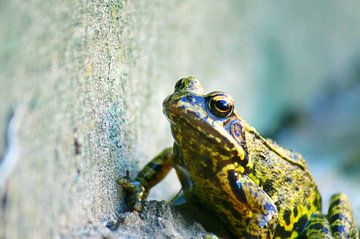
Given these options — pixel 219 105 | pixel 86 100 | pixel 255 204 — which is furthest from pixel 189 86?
pixel 255 204

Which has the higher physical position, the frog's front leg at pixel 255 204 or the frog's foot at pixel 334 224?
the frog's foot at pixel 334 224

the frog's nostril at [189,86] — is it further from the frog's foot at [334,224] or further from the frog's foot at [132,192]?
the frog's foot at [334,224]

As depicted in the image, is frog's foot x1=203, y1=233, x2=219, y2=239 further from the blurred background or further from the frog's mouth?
the blurred background

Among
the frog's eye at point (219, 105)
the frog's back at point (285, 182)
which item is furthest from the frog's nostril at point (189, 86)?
the frog's back at point (285, 182)

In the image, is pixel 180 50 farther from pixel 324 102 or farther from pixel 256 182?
pixel 324 102

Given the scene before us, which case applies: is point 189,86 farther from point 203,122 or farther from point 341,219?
point 341,219

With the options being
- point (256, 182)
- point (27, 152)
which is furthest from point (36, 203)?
point (256, 182)

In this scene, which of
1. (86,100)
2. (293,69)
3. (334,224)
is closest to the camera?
(86,100)
